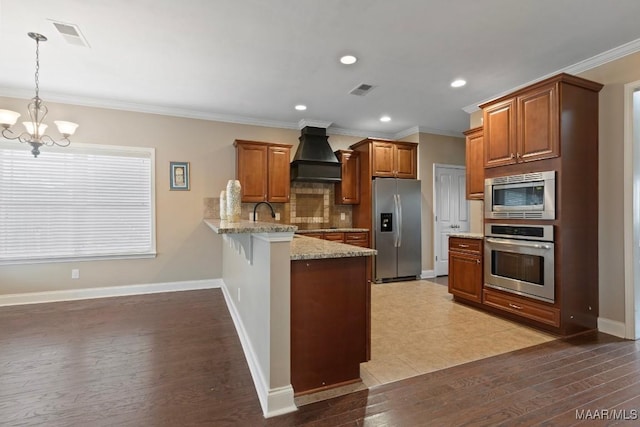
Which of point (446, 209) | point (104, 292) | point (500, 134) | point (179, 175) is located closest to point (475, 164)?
point (500, 134)

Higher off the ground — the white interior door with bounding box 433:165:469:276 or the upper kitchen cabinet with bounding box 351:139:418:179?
the upper kitchen cabinet with bounding box 351:139:418:179

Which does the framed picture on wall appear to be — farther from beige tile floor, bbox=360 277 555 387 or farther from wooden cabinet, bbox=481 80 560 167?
wooden cabinet, bbox=481 80 560 167

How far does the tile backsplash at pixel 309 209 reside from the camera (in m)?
5.25

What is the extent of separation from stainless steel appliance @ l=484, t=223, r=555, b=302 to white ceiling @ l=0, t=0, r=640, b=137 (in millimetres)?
1769

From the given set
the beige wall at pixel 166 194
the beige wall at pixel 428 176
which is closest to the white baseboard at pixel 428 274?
the beige wall at pixel 428 176

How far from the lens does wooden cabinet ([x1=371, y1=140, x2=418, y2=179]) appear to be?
532cm

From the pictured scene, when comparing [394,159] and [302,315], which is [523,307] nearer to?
[302,315]

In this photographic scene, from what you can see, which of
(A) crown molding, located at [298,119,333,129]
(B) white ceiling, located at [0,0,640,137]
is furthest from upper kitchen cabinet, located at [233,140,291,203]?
(B) white ceiling, located at [0,0,640,137]

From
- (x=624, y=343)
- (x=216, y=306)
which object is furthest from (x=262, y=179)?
(x=624, y=343)

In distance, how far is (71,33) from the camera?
8.73 feet

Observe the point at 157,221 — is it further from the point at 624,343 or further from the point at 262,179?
the point at 624,343

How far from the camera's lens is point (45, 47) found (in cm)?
289

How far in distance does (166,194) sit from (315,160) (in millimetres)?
2401

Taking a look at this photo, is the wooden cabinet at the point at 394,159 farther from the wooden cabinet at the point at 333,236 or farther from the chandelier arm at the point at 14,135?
the chandelier arm at the point at 14,135
